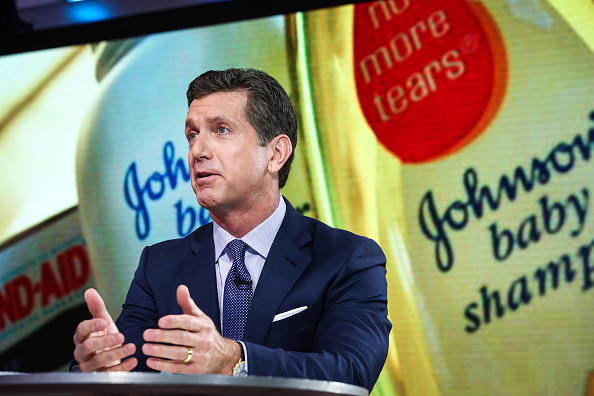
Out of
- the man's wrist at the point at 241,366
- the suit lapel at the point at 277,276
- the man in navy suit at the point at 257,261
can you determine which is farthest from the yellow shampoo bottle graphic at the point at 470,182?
the man's wrist at the point at 241,366

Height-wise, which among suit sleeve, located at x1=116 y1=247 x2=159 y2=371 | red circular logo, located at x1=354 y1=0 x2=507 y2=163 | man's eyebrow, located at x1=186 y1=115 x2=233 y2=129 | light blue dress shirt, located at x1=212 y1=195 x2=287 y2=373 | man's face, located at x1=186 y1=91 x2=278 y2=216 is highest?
red circular logo, located at x1=354 y1=0 x2=507 y2=163

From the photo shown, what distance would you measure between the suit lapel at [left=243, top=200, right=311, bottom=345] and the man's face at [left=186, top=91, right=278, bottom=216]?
0.39 ft

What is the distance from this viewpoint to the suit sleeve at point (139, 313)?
162 centimetres

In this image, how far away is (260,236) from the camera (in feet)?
5.39

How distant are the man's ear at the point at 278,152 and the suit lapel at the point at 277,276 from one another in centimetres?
13

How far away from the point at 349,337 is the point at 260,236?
0.36m

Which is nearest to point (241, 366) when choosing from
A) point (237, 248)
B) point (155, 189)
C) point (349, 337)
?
point (349, 337)

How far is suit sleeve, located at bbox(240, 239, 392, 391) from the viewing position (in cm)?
120

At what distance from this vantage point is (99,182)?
3455 millimetres

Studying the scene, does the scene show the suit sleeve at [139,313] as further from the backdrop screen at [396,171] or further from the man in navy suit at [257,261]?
the backdrop screen at [396,171]

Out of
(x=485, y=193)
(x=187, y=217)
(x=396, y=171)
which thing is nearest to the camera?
(x=485, y=193)

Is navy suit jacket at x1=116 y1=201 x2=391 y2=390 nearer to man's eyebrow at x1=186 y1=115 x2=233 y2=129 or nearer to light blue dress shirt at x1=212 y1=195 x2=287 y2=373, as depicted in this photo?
light blue dress shirt at x1=212 y1=195 x2=287 y2=373

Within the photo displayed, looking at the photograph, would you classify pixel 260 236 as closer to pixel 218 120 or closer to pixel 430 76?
pixel 218 120

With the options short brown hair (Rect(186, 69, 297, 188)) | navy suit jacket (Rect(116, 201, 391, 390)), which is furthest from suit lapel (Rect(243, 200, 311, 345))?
short brown hair (Rect(186, 69, 297, 188))
